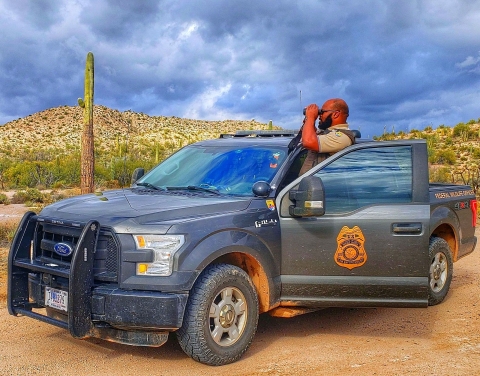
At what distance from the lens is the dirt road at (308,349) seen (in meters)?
5.38

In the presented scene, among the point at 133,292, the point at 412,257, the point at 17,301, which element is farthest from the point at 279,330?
the point at 17,301

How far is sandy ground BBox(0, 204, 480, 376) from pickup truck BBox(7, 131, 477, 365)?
0.37 meters

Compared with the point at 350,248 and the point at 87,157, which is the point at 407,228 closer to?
the point at 350,248

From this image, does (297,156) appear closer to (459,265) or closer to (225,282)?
(225,282)

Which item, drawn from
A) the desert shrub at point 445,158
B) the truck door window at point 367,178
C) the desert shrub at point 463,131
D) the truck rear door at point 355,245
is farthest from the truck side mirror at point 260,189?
the desert shrub at point 463,131

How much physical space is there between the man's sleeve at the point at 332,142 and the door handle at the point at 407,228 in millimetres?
931

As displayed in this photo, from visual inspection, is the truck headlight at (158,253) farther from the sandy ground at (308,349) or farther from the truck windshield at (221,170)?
the truck windshield at (221,170)

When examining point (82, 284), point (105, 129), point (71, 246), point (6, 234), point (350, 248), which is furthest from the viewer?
point (105, 129)

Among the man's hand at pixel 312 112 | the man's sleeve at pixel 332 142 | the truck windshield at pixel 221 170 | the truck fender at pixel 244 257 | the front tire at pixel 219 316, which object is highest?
the man's hand at pixel 312 112

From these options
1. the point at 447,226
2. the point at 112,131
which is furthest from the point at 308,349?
the point at 112,131

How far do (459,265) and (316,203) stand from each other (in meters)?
5.92

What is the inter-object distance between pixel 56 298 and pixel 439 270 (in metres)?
4.76

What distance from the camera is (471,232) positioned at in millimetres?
8391

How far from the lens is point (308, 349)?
236 inches
